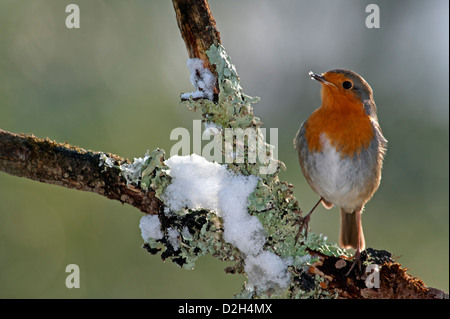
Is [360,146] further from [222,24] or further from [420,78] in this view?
[222,24]

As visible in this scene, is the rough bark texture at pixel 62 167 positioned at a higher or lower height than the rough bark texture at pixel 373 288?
higher

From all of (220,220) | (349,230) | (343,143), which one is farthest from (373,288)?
(349,230)

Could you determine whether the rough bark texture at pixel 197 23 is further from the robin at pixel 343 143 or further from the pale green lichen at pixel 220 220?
the robin at pixel 343 143

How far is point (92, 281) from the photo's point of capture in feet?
15.1

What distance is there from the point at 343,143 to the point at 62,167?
2.24 m

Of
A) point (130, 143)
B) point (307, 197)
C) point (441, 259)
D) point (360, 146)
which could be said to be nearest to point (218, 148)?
point (360, 146)

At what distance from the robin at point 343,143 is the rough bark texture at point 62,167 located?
1724mm

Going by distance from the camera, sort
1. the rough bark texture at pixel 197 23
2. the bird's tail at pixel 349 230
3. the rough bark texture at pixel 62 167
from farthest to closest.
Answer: the bird's tail at pixel 349 230 < the rough bark texture at pixel 197 23 < the rough bark texture at pixel 62 167

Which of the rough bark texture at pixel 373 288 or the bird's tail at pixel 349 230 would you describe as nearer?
the rough bark texture at pixel 373 288

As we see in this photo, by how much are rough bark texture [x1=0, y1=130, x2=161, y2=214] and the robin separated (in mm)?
1724

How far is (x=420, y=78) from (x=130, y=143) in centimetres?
435

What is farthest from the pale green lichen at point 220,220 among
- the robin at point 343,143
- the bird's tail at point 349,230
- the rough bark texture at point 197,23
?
the bird's tail at point 349,230

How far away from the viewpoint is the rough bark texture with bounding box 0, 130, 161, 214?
106 inches

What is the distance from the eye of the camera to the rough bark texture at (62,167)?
2.68 metres
